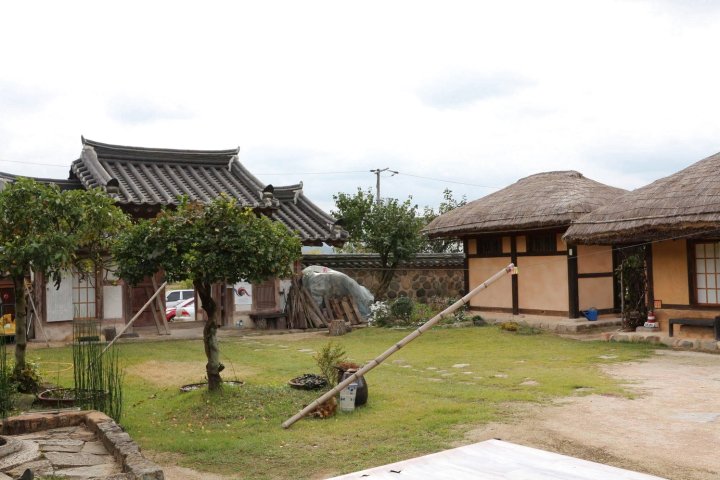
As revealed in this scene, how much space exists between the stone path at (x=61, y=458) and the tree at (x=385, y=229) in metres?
12.5

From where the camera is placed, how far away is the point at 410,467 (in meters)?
2.91

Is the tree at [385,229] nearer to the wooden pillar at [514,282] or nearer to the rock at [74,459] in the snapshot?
the wooden pillar at [514,282]

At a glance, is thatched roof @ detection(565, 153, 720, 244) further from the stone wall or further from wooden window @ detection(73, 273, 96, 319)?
wooden window @ detection(73, 273, 96, 319)

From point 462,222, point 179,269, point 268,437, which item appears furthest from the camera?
point 462,222

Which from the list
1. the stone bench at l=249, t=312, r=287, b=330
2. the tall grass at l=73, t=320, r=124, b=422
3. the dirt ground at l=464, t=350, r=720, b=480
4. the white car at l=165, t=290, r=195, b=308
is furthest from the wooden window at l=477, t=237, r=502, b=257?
the tall grass at l=73, t=320, r=124, b=422

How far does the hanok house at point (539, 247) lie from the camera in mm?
14234

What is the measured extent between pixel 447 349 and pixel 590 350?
8.00 feet

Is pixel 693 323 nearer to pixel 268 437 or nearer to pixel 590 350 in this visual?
pixel 590 350

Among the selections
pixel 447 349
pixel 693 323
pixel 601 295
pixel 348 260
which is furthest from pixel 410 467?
pixel 348 260

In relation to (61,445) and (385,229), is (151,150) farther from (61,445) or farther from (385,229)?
(61,445)

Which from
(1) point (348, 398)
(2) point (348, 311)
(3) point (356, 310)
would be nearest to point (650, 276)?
(3) point (356, 310)

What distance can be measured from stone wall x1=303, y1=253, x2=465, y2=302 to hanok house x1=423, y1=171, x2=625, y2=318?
259cm

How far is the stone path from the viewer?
4410mm

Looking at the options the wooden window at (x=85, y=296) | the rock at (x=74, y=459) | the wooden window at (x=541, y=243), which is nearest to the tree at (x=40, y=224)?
the rock at (x=74, y=459)
